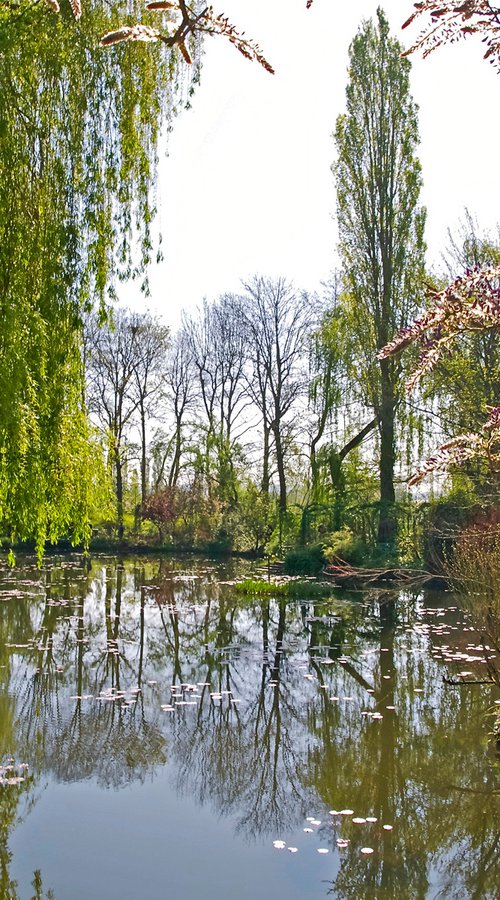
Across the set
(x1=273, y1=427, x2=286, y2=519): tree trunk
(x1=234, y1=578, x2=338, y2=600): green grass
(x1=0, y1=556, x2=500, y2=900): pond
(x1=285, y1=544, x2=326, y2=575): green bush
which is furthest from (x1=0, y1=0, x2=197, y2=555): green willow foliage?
(x1=273, y1=427, x2=286, y2=519): tree trunk

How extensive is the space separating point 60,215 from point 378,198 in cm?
1658

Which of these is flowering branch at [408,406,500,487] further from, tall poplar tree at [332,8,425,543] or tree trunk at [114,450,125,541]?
tree trunk at [114,450,125,541]

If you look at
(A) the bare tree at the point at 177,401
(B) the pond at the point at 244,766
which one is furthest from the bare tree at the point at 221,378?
(B) the pond at the point at 244,766

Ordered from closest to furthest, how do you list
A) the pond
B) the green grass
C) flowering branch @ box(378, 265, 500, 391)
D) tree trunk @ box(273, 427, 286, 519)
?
1. flowering branch @ box(378, 265, 500, 391)
2. the pond
3. the green grass
4. tree trunk @ box(273, 427, 286, 519)

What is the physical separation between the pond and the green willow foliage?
78.0 inches

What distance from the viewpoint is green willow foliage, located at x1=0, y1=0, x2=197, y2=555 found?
5.86m

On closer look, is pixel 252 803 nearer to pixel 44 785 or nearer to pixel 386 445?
pixel 44 785

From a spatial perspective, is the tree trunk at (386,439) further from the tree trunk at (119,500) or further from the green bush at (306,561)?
the tree trunk at (119,500)

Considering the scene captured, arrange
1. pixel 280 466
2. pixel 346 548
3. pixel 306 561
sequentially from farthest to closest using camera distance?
pixel 280 466 → pixel 306 561 → pixel 346 548

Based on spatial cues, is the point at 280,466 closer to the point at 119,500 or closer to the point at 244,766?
the point at 119,500

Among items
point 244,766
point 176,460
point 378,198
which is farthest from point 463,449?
point 176,460

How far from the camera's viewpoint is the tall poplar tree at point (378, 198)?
20.9 m

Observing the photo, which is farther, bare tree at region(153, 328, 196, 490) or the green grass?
bare tree at region(153, 328, 196, 490)

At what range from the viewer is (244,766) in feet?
20.1
